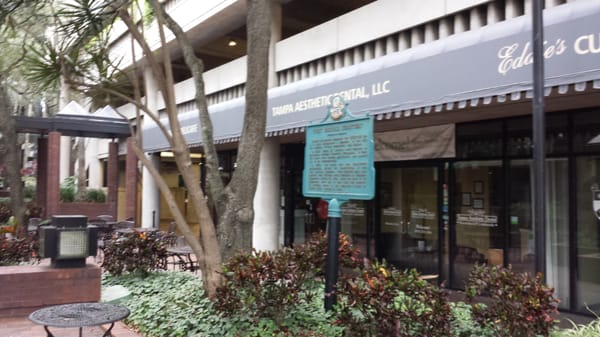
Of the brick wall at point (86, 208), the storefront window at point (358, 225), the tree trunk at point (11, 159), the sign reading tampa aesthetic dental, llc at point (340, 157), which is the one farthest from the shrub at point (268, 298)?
the brick wall at point (86, 208)

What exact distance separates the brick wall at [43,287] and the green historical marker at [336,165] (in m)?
3.83

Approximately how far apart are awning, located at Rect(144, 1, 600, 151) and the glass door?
275 centimetres

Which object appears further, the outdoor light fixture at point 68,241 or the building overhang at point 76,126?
the building overhang at point 76,126

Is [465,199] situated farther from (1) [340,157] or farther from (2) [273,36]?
(2) [273,36]

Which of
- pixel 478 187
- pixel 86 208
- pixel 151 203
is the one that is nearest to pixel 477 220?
pixel 478 187

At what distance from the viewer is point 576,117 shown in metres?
7.85

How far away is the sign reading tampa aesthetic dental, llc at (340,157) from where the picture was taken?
534 centimetres

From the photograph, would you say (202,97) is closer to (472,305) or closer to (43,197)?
(472,305)

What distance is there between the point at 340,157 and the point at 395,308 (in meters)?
→ 1.80

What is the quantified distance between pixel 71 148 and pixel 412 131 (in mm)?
32844

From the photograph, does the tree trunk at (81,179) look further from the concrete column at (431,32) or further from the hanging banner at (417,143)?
the concrete column at (431,32)

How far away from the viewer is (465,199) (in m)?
9.61

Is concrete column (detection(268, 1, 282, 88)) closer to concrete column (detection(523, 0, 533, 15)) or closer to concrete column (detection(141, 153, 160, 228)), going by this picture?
concrete column (detection(523, 0, 533, 15))

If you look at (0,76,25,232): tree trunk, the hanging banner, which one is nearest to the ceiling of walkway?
the hanging banner
